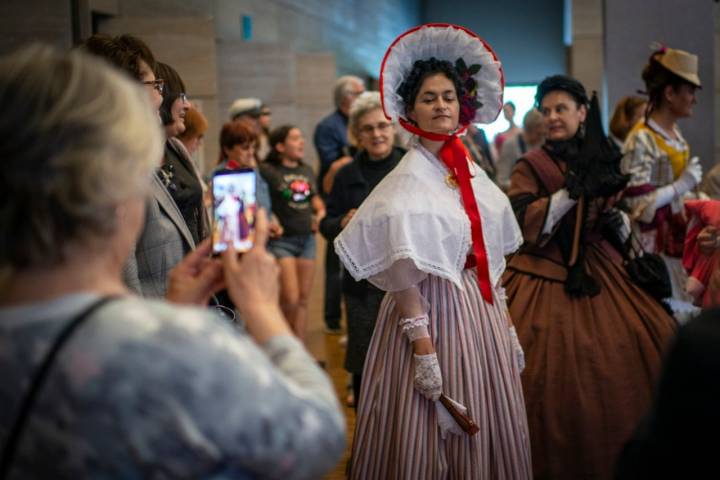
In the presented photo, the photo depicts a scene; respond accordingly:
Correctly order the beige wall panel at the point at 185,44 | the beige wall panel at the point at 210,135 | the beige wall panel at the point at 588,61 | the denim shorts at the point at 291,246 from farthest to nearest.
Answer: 1. the beige wall panel at the point at 588,61
2. the beige wall panel at the point at 210,135
3. the beige wall panel at the point at 185,44
4. the denim shorts at the point at 291,246

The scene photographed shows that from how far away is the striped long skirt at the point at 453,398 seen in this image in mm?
2723

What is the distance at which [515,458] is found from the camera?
2.82 m

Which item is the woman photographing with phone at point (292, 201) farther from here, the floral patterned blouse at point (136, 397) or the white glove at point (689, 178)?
the floral patterned blouse at point (136, 397)

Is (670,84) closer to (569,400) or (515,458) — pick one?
(569,400)

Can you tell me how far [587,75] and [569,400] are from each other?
457cm

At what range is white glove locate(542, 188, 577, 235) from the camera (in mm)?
3414

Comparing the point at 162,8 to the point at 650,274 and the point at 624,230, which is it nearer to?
the point at 624,230

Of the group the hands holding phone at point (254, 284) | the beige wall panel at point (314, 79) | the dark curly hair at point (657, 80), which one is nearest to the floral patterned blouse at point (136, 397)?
the hands holding phone at point (254, 284)

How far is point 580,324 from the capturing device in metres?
3.42

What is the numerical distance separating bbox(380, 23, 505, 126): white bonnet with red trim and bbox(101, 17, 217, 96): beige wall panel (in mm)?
3144

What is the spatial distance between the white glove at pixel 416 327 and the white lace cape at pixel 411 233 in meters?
0.10

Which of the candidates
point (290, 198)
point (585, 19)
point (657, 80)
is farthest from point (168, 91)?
point (585, 19)

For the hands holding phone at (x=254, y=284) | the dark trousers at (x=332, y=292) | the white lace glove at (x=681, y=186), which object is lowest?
the dark trousers at (x=332, y=292)

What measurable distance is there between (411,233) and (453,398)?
1.68ft
